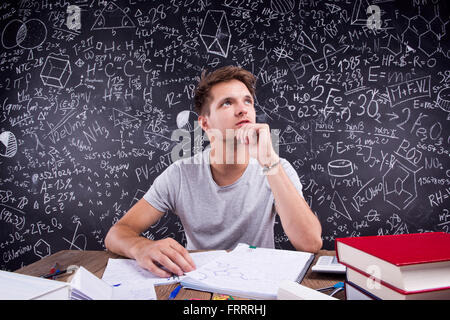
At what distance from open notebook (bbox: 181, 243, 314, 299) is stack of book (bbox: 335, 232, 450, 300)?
179 mm

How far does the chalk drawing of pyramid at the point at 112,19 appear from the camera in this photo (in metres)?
2.70

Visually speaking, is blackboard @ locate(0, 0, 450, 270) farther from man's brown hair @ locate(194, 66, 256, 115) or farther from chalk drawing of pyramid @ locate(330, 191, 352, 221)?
man's brown hair @ locate(194, 66, 256, 115)

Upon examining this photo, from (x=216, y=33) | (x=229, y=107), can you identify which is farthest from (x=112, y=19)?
(x=229, y=107)

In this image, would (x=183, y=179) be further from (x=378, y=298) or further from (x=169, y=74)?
(x=169, y=74)

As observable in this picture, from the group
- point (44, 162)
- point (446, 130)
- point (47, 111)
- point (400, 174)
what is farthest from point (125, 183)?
point (446, 130)

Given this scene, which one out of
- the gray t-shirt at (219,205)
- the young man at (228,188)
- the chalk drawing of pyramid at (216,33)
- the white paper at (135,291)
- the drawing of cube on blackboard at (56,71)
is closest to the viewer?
the white paper at (135,291)

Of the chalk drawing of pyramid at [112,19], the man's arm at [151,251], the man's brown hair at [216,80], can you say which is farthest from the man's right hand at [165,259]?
the chalk drawing of pyramid at [112,19]

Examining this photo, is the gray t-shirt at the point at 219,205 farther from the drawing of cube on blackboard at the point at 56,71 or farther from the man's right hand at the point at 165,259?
the drawing of cube on blackboard at the point at 56,71

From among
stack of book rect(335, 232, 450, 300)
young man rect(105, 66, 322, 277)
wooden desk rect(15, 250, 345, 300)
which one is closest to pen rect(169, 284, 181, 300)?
wooden desk rect(15, 250, 345, 300)

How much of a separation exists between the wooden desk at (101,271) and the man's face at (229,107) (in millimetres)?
772

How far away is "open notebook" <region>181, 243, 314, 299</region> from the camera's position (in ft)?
2.19

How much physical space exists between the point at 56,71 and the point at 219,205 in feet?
7.67

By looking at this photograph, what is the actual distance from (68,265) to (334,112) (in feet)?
7.41

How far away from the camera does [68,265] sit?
98 cm
